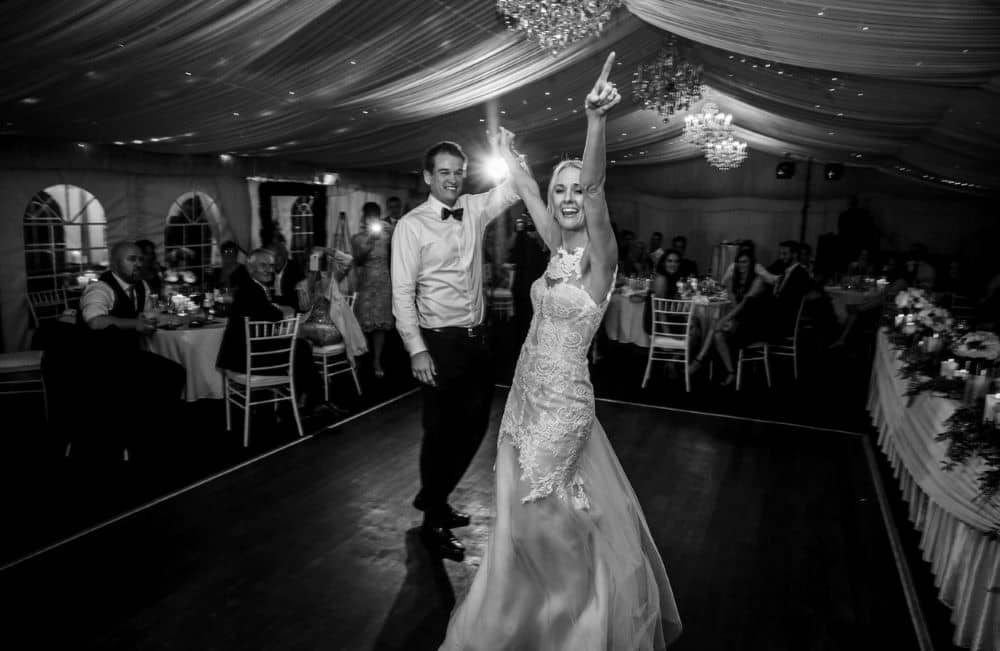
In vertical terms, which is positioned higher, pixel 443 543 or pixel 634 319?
pixel 634 319

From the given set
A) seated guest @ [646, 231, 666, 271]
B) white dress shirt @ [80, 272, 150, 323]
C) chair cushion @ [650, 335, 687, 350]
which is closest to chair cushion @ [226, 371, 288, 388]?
white dress shirt @ [80, 272, 150, 323]

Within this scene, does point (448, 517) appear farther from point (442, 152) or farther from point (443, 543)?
point (442, 152)

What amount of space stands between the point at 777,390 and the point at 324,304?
4302 mm

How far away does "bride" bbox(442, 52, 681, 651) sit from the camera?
2.15m

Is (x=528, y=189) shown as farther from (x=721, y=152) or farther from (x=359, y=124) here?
(x=721, y=152)

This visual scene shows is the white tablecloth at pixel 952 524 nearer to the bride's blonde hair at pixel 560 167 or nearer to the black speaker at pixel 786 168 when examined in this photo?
the bride's blonde hair at pixel 560 167

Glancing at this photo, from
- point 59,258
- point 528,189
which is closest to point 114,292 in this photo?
point 528,189

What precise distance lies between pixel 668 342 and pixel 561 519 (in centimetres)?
449

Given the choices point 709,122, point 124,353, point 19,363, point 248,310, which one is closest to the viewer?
point 124,353

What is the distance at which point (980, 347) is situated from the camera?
319cm

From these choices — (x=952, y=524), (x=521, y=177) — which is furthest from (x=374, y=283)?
(x=952, y=524)

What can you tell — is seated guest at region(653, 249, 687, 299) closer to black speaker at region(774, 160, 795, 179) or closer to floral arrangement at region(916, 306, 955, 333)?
floral arrangement at region(916, 306, 955, 333)

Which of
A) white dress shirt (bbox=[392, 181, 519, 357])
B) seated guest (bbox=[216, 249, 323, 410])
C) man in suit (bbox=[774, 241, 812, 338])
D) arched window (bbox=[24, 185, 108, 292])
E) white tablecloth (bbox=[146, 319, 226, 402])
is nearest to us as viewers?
white dress shirt (bbox=[392, 181, 519, 357])

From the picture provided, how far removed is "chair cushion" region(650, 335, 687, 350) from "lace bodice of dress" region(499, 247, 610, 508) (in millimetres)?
4360
